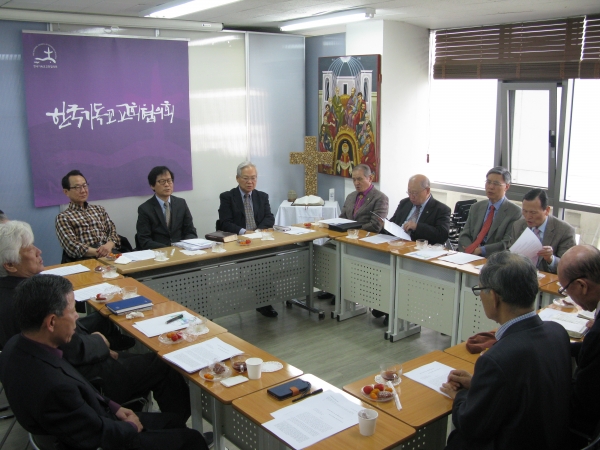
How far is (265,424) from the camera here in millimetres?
2322

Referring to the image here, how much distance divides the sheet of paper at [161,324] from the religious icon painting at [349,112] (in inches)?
166

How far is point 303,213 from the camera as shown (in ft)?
24.1

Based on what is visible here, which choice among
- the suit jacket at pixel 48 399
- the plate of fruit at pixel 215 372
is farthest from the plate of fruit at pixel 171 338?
the suit jacket at pixel 48 399

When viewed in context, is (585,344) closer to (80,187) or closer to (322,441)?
(322,441)

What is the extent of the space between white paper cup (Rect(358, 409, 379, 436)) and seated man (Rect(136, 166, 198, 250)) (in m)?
3.65

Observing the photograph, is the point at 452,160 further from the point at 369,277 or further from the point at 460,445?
the point at 460,445

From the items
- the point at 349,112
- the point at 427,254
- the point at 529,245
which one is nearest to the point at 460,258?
the point at 427,254

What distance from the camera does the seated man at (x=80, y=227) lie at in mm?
5145

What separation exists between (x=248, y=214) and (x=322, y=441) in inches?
159

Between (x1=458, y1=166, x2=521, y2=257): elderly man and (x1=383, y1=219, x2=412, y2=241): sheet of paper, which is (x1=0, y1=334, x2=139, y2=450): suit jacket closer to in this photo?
(x1=383, y1=219, x2=412, y2=241): sheet of paper

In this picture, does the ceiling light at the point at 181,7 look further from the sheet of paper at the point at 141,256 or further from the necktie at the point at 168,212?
the sheet of paper at the point at 141,256

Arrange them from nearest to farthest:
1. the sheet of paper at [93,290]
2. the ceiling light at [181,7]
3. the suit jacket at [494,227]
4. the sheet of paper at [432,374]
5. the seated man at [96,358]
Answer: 1. the sheet of paper at [432,374]
2. the seated man at [96,358]
3. the sheet of paper at [93,290]
4. the suit jacket at [494,227]
5. the ceiling light at [181,7]

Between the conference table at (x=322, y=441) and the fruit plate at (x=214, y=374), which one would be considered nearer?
the conference table at (x=322, y=441)

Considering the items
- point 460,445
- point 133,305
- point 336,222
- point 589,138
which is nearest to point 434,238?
point 336,222
